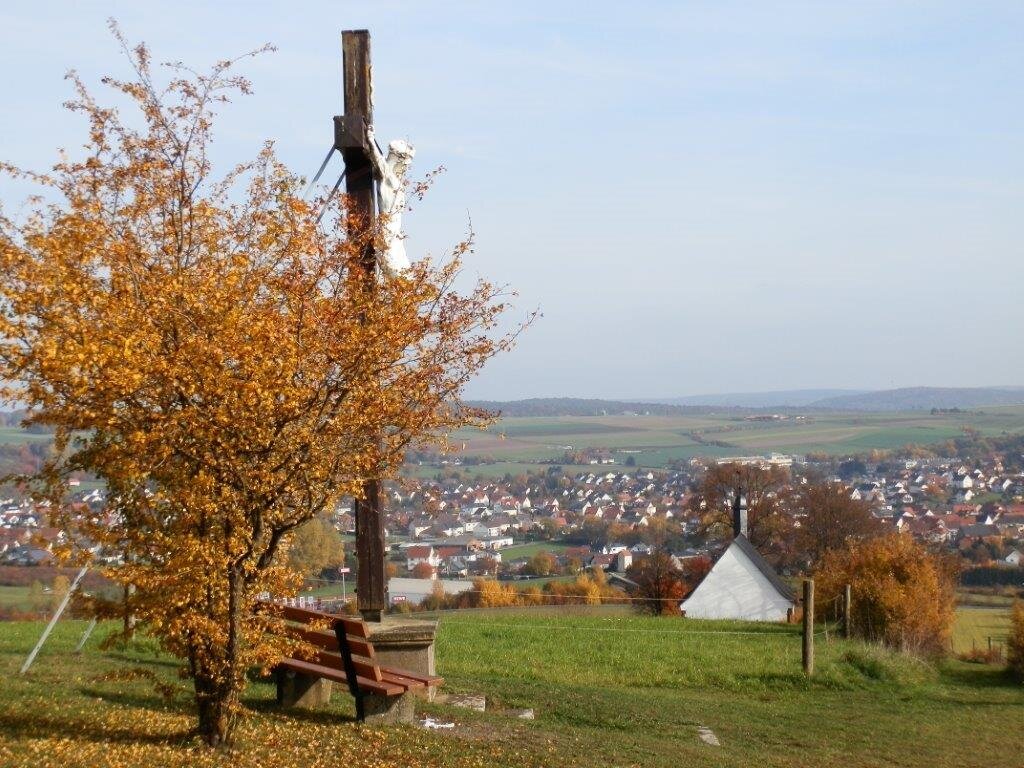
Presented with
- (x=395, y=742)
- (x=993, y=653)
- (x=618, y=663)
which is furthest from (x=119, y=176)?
(x=993, y=653)

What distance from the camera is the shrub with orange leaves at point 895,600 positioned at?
20609 mm

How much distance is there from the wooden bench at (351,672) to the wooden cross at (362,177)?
1.06 m

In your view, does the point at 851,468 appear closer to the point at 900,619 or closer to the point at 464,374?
the point at 900,619

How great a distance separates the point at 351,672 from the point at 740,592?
27.8 meters

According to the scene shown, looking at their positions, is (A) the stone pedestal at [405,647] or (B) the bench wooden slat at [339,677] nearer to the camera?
(B) the bench wooden slat at [339,677]

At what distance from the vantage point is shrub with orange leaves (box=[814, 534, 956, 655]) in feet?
67.6

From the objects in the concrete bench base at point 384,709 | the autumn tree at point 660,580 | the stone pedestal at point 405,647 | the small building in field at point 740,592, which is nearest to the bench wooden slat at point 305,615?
the concrete bench base at point 384,709

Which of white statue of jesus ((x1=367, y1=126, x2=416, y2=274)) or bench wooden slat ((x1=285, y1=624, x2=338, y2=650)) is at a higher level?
white statue of jesus ((x1=367, y1=126, x2=416, y2=274))

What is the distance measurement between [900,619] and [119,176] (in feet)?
56.7

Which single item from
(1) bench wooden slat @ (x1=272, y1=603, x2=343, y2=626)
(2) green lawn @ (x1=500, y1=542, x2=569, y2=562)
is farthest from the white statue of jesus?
(2) green lawn @ (x1=500, y1=542, x2=569, y2=562)

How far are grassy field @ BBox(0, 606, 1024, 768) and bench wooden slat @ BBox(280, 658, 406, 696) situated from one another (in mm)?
316

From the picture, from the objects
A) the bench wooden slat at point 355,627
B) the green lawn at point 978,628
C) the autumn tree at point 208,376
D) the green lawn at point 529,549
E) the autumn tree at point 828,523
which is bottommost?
the green lawn at point 529,549

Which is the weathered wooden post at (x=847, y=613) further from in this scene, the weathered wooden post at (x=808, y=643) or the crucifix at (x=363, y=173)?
the crucifix at (x=363, y=173)

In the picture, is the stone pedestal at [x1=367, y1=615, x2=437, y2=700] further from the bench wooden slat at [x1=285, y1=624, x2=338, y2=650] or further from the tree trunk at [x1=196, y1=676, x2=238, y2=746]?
the tree trunk at [x1=196, y1=676, x2=238, y2=746]
